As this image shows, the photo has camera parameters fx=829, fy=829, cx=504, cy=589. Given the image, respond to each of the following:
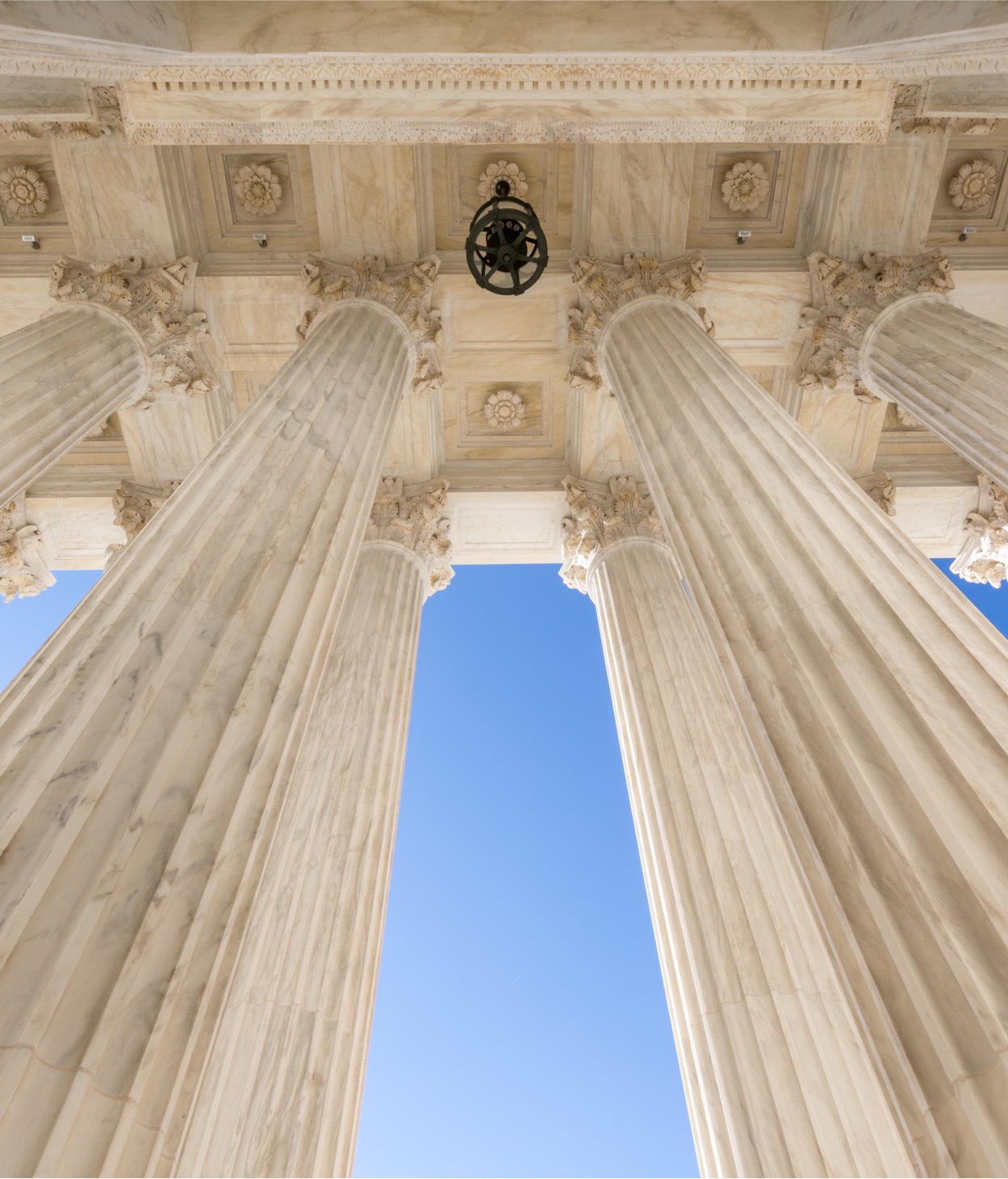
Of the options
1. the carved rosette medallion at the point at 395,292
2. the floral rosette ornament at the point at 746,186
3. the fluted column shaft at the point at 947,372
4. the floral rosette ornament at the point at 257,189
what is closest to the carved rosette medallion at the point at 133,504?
the floral rosette ornament at the point at 257,189

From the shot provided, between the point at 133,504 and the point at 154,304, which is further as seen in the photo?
the point at 133,504

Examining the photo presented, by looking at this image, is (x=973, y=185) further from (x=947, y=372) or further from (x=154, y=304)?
(x=154, y=304)

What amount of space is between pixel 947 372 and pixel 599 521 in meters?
10.4

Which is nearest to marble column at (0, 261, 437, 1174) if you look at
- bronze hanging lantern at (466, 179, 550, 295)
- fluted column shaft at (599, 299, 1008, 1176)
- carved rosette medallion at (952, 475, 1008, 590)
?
fluted column shaft at (599, 299, 1008, 1176)

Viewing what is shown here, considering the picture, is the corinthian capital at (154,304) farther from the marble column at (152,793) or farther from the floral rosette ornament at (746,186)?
the floral rosette ornament at (746,186)

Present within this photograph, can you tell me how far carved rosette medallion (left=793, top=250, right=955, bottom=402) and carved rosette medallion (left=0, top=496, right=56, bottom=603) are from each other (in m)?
22.1

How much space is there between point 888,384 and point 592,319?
635 centimetres

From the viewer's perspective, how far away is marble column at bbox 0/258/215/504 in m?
13.6

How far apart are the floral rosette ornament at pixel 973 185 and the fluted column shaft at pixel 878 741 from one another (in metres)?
12.6

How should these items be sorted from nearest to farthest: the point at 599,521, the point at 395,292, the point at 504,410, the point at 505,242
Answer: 1. the point at 505,242
2. the point at 395,292
3. the point at 599,521
4. the point at 504,410

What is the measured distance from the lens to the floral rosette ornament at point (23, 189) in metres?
19.6

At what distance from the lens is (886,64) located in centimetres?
1092

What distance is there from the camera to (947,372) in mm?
14367

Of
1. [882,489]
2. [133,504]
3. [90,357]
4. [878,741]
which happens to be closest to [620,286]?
[882,489]
